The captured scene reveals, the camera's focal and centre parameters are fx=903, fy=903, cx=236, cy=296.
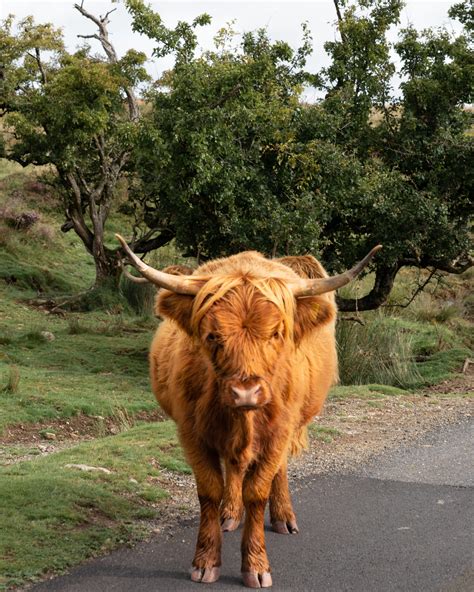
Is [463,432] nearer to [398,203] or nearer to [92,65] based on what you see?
[398,203]

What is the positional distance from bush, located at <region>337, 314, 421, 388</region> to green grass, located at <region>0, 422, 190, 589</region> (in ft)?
23.5

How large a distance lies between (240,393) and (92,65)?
15.7m

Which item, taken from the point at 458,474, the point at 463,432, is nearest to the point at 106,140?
the point at 463,432

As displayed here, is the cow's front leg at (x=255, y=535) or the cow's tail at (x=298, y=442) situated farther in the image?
the cow's tail at (x=298, y=442)

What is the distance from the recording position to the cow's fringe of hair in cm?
455

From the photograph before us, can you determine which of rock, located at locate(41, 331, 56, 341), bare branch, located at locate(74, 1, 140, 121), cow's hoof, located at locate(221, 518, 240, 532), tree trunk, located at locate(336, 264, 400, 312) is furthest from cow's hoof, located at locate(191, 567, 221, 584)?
bare branch, located at locate(74, 1, 140, 121)

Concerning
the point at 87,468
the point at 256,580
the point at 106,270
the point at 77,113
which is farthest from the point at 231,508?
the point at 106,270

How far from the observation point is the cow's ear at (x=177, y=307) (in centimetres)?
480

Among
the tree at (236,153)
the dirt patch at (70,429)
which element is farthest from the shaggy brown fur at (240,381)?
the tree at (236,153)

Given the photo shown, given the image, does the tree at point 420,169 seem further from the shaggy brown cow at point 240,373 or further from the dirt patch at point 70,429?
the shaggy brown cow at point 240,373

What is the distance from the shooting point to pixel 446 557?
5.32m

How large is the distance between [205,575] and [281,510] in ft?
3.59

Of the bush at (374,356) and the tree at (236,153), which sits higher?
the tree at (236,153)

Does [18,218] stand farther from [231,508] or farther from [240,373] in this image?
[240,373]
